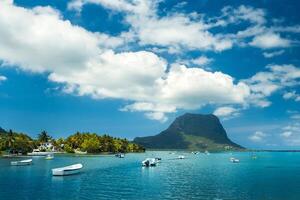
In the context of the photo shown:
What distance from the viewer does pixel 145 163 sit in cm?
15575

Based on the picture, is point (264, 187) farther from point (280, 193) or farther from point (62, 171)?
point (62, 171)

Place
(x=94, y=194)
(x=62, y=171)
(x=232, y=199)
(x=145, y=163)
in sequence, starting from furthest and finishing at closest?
(x=145, y=163)
(x=62, y=171)
(x=94, y=194)
(x=232, y=199)

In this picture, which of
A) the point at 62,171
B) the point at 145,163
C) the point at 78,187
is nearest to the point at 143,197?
the point at 78,187

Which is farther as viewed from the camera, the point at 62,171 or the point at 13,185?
the point at 62,171

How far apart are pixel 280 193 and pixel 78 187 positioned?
4625 centimetres

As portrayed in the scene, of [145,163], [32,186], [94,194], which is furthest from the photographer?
[145,163]

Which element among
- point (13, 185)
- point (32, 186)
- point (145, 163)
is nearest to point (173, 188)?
point (32, 186)

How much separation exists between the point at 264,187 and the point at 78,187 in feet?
151

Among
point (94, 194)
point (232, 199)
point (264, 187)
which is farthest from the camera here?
point (264, 187)

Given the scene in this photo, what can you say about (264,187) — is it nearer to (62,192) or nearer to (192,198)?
(192,198)

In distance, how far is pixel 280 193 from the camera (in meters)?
77.0

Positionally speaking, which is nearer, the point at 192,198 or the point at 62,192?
the point at 192,198

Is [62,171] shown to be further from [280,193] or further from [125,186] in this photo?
[280,193]

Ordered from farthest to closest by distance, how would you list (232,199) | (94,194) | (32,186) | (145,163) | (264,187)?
(145,163), (264,187), (32,186), (94,194), (232,199)
